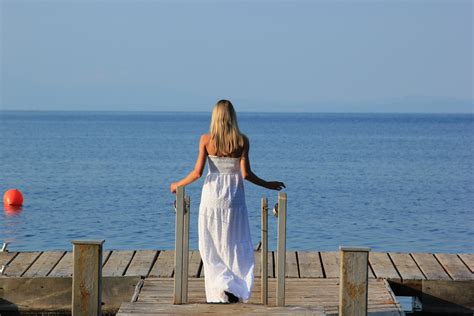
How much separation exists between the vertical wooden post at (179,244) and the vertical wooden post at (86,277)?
65cm

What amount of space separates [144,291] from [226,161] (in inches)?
72.6

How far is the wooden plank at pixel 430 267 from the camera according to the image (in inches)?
417

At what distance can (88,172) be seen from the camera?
3762 centimetres

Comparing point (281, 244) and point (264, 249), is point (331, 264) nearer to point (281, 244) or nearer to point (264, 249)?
point (264, 249)

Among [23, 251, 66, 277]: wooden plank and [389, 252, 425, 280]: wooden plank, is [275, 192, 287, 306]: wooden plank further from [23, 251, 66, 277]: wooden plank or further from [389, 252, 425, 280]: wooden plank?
[23, 251, 66, 277]: wooden plank

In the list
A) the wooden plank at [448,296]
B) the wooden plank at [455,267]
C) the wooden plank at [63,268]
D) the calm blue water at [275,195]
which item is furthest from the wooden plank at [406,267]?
the calm blue water at [275,195]

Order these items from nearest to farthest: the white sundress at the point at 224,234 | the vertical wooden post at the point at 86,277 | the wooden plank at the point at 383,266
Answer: the vertical wooden post at the point at 86,277 < the white sundress at the point at 224,234 < the wooden plank at the point at 383,266

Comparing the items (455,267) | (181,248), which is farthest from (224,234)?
(455,267)

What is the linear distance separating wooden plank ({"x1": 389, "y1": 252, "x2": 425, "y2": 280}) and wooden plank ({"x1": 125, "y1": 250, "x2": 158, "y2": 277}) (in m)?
2.72

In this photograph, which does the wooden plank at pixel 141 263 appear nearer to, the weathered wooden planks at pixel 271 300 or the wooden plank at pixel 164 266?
the wooden plank at pixel 164 266

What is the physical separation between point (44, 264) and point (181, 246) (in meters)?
3.11

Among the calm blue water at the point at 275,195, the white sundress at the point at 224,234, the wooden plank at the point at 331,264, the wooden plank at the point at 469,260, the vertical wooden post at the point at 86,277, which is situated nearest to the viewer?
the vertical wooden post at the point at 86,277

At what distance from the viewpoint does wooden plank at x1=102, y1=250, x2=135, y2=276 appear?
1046 centimetres

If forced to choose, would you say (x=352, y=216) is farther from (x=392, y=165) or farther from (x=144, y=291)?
(x=392, y=165)
